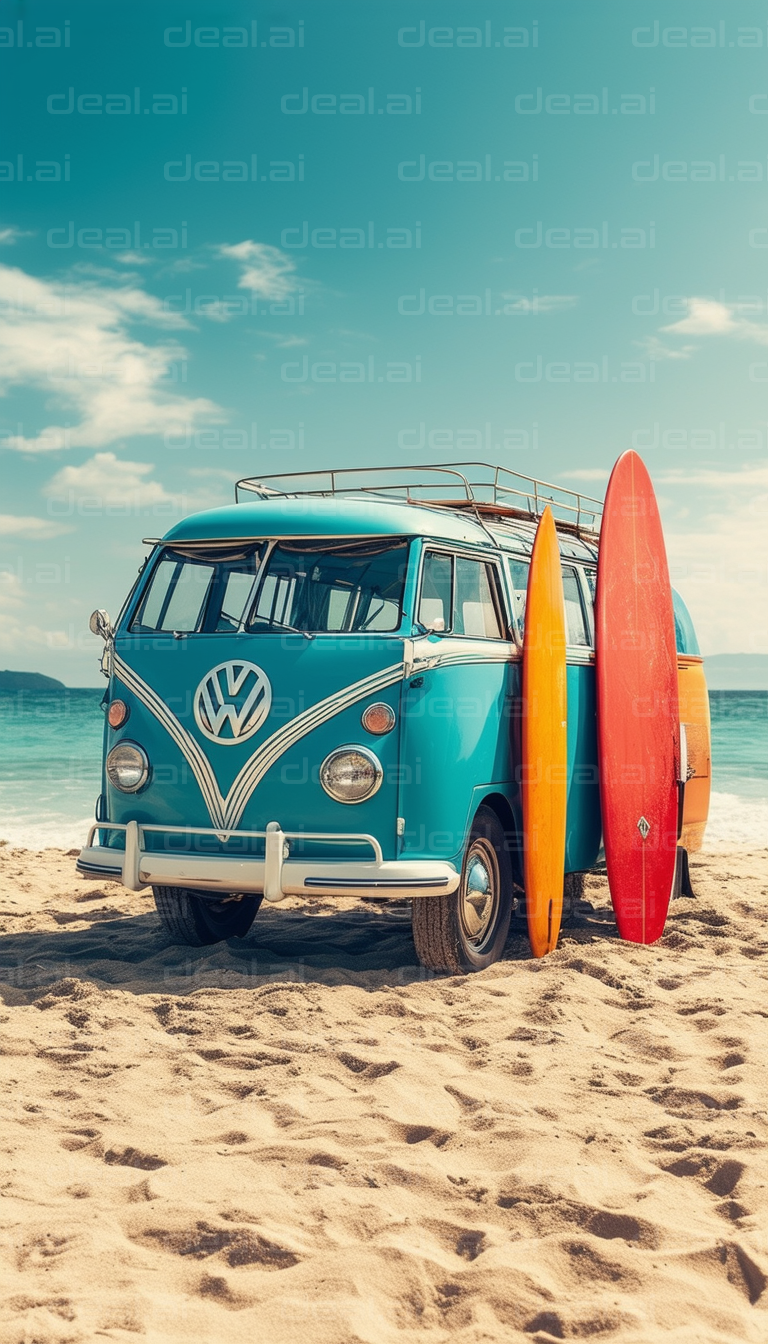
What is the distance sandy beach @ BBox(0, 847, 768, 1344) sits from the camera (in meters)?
3.13

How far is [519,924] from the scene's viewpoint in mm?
8156

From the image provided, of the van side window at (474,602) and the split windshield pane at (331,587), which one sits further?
the van side window at (474,602)

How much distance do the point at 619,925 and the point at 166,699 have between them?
128 inches

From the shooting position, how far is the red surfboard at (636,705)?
7.54 m

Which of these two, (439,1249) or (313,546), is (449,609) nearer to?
(313,546)

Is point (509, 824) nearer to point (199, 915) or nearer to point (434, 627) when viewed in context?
point (434, 627)

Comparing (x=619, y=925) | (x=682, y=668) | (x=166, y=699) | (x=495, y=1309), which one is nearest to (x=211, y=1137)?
(x=495, y=1309)

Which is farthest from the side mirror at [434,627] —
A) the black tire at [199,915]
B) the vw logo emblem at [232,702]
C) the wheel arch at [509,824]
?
the black tire at [199,915]

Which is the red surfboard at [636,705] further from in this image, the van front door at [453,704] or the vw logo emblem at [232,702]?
the vw logo emblem at [232,702]

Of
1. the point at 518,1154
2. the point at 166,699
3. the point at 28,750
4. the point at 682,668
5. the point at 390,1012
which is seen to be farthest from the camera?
the point at 28,750

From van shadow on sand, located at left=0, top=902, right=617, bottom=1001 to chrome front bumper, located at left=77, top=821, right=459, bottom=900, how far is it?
1.97ft

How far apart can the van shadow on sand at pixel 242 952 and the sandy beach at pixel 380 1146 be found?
4 centimetres

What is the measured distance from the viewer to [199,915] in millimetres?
7266

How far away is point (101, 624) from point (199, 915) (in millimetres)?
1902
